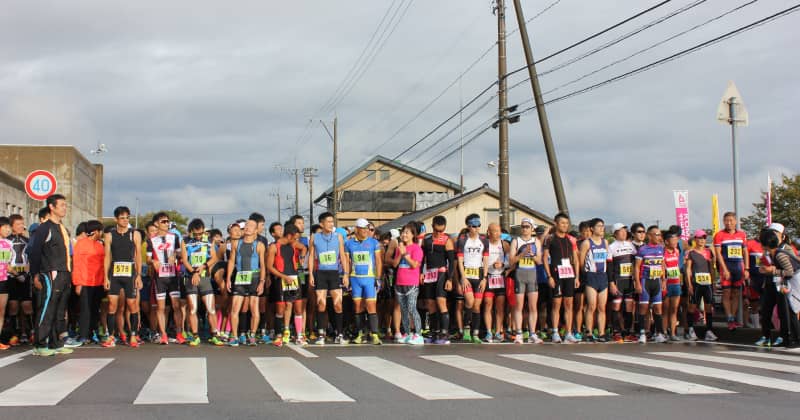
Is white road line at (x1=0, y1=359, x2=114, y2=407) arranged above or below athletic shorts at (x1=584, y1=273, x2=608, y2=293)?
below

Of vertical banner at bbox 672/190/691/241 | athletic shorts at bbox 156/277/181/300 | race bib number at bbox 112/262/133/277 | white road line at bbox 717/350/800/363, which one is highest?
vertical banner at bbox 672/190/691/241

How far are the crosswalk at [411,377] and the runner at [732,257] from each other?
394 cm

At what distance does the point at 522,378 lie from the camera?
8398mm

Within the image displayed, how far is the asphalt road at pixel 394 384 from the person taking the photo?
251 inches

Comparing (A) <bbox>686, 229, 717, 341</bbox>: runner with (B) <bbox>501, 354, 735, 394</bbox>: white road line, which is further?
(A) <bbox>686, 229, 717, 341</bbox>: runner

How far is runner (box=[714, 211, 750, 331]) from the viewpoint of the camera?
14828mm

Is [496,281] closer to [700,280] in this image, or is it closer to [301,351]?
[700,280]

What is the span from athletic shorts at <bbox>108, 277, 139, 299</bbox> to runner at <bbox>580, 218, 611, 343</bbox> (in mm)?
7801

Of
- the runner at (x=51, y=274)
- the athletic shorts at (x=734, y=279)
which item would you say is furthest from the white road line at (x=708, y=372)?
the runner at (x=51, y=274)

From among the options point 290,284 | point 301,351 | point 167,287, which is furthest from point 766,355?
point 167,287

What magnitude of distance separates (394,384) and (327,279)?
5.49m

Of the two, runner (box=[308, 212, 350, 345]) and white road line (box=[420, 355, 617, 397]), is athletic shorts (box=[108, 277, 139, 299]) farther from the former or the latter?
white road line (box=[420, 355, 617, 397])

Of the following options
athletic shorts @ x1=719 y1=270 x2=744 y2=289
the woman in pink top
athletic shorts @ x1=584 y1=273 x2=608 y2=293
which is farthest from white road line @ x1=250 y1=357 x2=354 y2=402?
athletic shorts @ x1=719 y1=270 x2=744 y2=289

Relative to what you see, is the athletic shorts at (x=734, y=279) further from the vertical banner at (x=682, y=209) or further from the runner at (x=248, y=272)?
the runner at (x=248, y=272)
